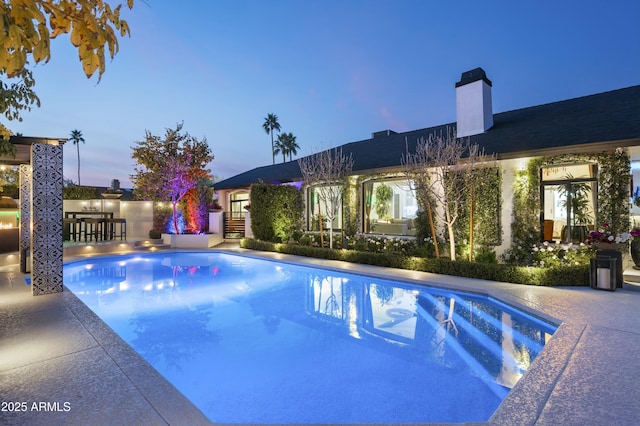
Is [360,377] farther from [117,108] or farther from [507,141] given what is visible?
[117,108]

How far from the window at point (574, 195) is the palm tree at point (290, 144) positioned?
40.1 metres

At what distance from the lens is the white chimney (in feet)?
41.9

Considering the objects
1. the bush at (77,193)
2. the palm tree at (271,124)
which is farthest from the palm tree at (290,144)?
the bush at (77,193)

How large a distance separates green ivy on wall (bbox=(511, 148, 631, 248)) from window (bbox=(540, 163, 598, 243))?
0.80ft

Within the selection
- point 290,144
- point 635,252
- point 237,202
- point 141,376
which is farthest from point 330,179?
point 290,144

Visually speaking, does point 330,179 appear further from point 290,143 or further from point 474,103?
point 290,143

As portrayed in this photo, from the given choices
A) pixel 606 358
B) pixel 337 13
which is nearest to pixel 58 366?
pixel 606 358

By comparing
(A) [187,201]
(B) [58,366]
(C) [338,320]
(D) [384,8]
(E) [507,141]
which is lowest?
(C) [338,320]

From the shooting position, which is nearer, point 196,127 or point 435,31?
point 435,31

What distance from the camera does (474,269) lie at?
8.96 m

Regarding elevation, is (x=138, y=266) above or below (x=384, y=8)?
below

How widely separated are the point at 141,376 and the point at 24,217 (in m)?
8.94

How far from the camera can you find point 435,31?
26.5 meters

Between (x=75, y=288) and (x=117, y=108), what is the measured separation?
87.6 ft
